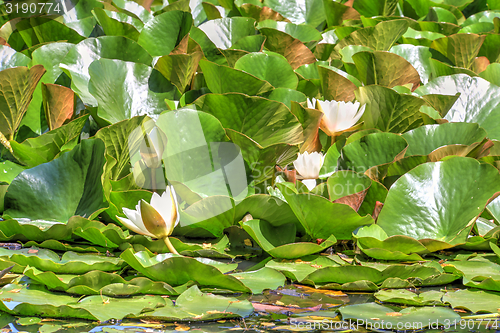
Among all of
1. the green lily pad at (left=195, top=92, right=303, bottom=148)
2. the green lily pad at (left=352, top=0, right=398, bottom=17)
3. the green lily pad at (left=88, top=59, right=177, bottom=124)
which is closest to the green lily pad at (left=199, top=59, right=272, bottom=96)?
the green lily pad at (left=195, top=92, right=303, bottom=148)

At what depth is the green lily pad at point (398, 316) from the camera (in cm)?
91

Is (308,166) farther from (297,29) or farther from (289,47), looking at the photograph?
(297,29)

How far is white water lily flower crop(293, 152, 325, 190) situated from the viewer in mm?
1525

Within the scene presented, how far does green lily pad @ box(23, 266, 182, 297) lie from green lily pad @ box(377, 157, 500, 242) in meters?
0.73

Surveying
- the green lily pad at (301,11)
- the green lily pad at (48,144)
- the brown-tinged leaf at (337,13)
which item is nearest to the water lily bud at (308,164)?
the green lily pad at (48,144)

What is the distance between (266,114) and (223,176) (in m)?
0.27

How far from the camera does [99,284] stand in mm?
1052

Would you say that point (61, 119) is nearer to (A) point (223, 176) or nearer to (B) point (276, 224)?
(A) point (223, 176)

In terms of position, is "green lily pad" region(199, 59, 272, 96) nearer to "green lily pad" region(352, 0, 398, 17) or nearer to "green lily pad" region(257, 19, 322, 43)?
"green lily pad" region(257, 19, 322, 43)

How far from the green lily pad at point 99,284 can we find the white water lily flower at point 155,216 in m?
0.17

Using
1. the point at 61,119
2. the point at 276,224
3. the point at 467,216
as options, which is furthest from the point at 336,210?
the point at 61,119

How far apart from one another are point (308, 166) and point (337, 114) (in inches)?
10.2

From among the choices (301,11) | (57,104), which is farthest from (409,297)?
(301,11)

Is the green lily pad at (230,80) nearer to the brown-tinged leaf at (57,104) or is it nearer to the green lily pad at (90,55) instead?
the green lily pad at (90,55)
